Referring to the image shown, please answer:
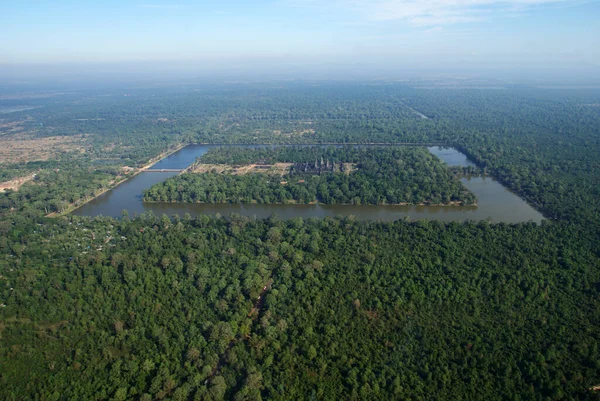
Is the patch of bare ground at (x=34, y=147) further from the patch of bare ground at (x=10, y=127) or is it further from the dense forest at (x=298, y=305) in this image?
the dense forest at (x=298, y=305)

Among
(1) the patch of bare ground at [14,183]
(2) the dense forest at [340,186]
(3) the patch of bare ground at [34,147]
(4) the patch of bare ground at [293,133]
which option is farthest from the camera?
(4) the patch of bare ground at [293,133]

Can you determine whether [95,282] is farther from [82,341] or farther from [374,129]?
[374,129]

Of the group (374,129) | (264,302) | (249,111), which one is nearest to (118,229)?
(264,302)

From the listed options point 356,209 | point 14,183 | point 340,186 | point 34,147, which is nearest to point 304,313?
point 356,209

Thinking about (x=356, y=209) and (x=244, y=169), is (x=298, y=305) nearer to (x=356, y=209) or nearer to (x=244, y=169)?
(x=356, y=209)

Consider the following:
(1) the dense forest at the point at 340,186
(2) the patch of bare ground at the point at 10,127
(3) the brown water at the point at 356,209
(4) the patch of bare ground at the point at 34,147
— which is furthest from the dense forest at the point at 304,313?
(2) the patch of bare ground at the point at 10,127

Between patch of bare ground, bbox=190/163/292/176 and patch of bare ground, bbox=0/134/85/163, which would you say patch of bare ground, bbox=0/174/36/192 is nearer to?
patch of bare ground, bbox=0/134/85/163
